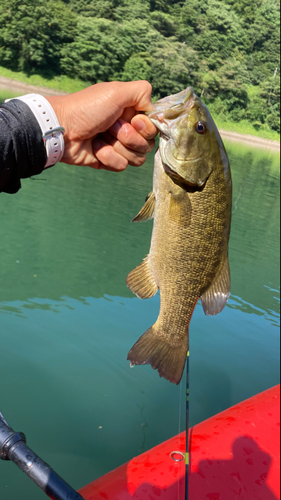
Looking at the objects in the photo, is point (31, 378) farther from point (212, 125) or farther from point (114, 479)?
point (212, 125)

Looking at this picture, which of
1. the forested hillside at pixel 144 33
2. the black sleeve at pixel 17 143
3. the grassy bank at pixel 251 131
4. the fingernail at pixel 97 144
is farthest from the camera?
the grassy bank at pixel 251 131

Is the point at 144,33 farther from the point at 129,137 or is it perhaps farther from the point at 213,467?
the point at 213,467

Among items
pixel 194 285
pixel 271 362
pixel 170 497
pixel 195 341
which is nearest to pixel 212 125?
pixel 194 285

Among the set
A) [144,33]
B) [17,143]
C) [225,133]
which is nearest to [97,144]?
[17,143]

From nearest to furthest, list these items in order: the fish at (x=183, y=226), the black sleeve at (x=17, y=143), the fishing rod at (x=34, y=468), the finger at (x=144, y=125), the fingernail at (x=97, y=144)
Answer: the fishing rod at (x=34, y=468)
the black sleeve at (x=17, y=143)
the fish at (x=183, y=226)
the finger at (x=144, y=125)
the fingernail at (x=97, y=144)

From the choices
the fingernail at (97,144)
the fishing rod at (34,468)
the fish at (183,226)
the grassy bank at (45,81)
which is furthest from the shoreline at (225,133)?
the fishing rod at (34,468)

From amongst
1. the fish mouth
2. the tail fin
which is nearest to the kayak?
the tail fin

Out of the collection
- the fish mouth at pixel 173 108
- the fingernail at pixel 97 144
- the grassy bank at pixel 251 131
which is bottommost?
the grassy bank at pixel 251 131

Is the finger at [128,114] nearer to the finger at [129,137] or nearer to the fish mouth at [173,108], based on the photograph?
the finger at [129,137]
